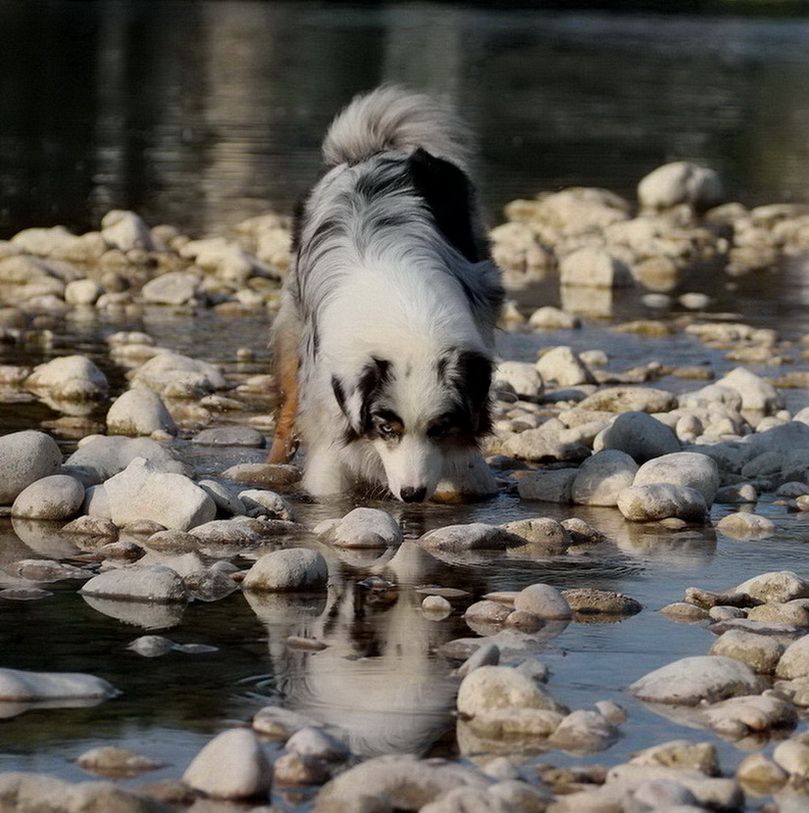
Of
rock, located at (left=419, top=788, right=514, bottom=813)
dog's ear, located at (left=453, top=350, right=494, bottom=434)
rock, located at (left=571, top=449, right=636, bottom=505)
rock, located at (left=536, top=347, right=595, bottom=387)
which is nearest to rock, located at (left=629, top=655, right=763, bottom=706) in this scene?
rock, located at (left=419, top=788, right=514, bottom=813)

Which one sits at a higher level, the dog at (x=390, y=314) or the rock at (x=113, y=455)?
the dog at (x=390, y=314)

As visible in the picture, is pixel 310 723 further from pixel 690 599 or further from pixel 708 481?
pixel 708 481

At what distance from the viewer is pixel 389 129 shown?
28.9 ft

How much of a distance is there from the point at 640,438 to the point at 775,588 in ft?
7.73

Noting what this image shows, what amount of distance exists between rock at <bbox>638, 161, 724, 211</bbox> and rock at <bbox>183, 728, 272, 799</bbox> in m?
15.2

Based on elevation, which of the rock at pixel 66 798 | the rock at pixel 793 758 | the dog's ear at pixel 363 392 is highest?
the dog's ear at pixel 363 392

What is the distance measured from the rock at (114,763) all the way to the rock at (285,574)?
5.44ft

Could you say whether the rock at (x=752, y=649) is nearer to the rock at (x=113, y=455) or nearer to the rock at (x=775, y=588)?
the rock at (x=775, y=588)

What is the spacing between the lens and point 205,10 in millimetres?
58062

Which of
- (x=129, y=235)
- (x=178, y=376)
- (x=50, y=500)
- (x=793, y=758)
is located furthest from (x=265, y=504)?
(x=129, y=235)

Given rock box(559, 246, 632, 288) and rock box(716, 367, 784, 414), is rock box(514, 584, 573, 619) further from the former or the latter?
rock box(559, 246, 632, 288)

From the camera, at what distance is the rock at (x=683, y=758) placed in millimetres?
4297

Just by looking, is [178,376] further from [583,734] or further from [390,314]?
[583,734]

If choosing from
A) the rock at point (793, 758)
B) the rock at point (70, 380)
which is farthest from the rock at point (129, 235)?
the rock at point (793, 758)
